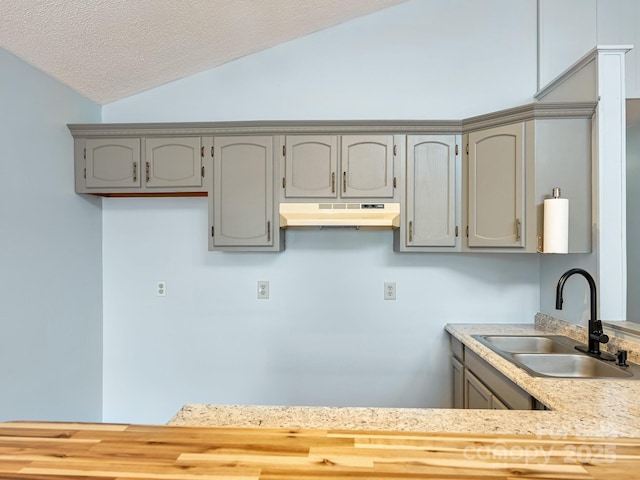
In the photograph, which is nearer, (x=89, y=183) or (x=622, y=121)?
(x=622, y=121)

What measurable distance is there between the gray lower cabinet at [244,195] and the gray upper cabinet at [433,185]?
2.79 ft

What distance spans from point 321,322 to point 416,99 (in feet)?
5.54

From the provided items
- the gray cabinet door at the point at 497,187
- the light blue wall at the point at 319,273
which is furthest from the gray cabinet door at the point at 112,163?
the gray cabinet door at the point at 497,187

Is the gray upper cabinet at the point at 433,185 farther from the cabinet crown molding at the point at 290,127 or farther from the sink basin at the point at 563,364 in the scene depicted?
the sink basin at the point at 563,364

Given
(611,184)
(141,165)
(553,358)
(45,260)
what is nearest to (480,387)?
(553,358)

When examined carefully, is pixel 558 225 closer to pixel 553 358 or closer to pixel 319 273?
pixel 553 358

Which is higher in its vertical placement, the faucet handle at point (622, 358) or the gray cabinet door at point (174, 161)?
the gray cabinet door at point (174, 161)

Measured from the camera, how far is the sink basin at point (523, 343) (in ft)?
6.73

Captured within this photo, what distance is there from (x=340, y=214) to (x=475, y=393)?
1.26 meters

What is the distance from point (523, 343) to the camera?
2125 mm

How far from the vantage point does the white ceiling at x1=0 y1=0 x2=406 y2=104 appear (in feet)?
5.68

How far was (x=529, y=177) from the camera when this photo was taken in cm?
198

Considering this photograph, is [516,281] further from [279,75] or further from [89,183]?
[89,183]

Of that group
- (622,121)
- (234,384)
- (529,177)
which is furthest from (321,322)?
(622,121)
